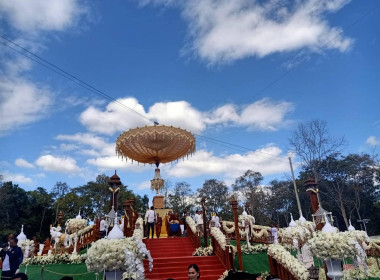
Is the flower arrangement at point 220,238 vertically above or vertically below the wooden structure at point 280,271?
above

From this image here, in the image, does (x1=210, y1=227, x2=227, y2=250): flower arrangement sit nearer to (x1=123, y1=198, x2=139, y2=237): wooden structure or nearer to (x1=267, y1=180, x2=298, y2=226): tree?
(x1=123, y1=198, x2=139, y2=237): wooden structure

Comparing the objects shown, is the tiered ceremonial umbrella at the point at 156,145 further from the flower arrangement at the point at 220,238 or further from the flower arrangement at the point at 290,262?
the flower arrangement at the point at 290,262

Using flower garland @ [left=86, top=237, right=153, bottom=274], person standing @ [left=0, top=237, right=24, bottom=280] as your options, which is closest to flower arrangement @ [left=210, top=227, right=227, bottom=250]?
flower garland @ [left=86, top=237, right=153, bottom=274]

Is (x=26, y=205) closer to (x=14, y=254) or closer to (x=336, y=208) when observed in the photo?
(x=14, y=254)

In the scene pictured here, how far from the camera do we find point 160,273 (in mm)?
10477

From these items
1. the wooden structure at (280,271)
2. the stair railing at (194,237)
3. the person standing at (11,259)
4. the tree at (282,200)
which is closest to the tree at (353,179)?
the tree at (282,200)

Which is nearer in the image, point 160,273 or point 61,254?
point 160,273

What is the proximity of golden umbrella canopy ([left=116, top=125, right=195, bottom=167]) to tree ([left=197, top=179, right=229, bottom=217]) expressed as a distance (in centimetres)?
2665

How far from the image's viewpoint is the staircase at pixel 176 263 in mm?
10407

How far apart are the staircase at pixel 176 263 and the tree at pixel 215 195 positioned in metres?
36.3

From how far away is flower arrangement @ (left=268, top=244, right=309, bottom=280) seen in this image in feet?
25.8

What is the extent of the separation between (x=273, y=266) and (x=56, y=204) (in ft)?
129

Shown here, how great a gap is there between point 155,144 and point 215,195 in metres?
30.7

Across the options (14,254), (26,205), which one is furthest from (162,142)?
(26,205)
